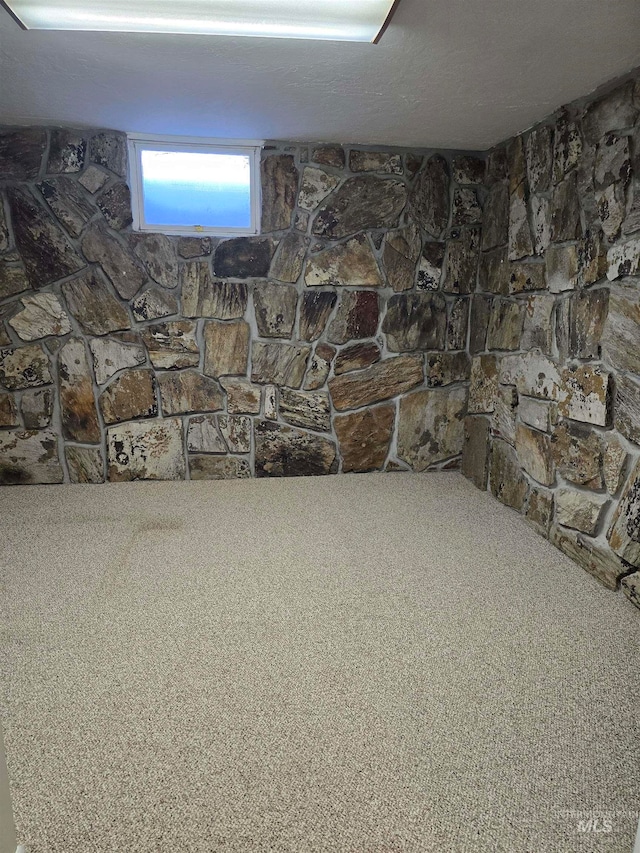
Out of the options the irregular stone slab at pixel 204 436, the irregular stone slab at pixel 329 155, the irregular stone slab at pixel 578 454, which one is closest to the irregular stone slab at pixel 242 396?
the irregular stone slab at pixel 204 436

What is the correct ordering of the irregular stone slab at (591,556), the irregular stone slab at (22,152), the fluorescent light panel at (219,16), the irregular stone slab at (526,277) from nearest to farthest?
the fluorescent light panel at (219,16) → the irregular stone slab at (591,556) → the irregular stone slab at (526,277) → the irregular stone slab at (22,152)

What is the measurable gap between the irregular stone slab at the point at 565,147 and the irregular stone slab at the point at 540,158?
0.04 m

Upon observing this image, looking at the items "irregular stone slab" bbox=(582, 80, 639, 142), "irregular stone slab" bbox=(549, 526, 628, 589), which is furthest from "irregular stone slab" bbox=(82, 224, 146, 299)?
"irregular stone slab" bbox=(549, 526, 628, 589)

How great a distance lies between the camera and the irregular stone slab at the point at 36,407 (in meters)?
2.67

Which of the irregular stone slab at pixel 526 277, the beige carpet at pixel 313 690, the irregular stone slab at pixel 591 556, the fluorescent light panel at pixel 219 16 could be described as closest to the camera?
the beige carpet at pixel 313 690

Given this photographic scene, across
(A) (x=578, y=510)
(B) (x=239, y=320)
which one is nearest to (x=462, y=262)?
(B) (x=239, y=320)

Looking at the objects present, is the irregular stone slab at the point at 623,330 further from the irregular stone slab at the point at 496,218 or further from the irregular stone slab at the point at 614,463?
the irregular stone slab at the point at 496,218

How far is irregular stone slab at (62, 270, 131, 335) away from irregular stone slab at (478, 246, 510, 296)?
1911mm

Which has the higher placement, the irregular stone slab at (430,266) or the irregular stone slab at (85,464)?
the irregular stone slab at (430,266)

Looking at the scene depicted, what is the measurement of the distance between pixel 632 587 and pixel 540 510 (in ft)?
1.85

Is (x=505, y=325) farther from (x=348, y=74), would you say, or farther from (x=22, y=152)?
(x=22, y=152)

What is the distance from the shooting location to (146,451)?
282 centimetres

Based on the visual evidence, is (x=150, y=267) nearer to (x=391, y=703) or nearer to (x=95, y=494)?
(x=95, y=494)

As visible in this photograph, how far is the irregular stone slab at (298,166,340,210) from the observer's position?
2.63 m
